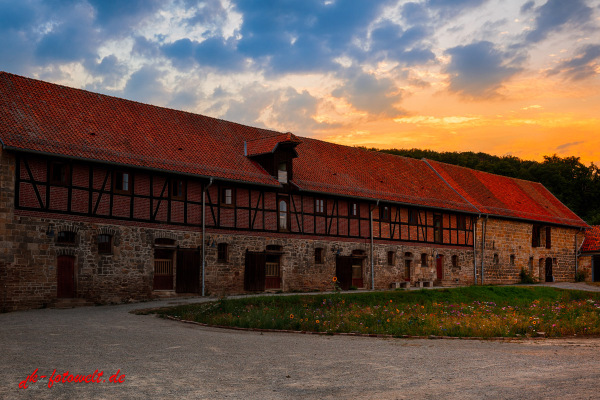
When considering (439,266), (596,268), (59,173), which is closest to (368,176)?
(439,266)

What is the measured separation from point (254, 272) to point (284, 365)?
20161 mm

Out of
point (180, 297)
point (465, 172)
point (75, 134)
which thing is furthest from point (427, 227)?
point (75, 134)

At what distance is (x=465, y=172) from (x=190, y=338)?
4006 cm

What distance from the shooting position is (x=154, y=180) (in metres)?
27.3

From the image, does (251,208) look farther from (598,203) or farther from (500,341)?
(598,203)

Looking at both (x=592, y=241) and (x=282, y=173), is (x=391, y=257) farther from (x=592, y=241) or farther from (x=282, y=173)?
(x=592, y=241)

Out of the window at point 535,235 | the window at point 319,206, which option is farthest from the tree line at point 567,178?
the window at point 319,206

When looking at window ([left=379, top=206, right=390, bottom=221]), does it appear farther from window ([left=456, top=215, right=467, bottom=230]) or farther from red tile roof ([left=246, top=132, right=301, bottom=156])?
red tile roof ([left=246, top=132, right=301, bottom=156])

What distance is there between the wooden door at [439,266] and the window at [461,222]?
2881mm

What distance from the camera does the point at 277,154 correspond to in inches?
1289

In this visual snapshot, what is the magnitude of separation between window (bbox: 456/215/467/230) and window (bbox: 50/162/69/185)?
1065 inches

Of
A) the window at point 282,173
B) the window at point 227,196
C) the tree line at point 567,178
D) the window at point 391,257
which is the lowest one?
the window at point 391,257

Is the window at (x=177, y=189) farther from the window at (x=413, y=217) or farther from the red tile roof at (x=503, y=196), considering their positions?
the red tile roof at (x=503, y=196)

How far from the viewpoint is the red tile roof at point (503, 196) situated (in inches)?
1828
